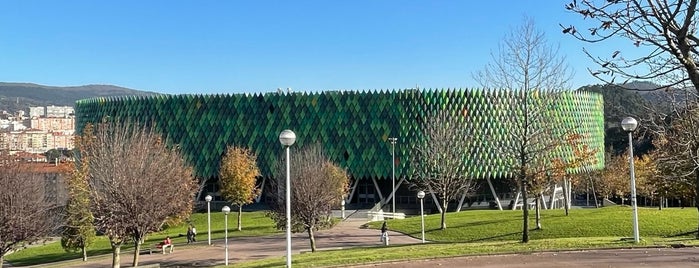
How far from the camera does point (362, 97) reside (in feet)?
233

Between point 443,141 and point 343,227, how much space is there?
1133 centimetres

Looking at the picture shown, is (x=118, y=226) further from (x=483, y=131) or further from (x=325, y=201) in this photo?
(x=483, y=131)

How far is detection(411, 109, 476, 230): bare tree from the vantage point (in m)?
47.7

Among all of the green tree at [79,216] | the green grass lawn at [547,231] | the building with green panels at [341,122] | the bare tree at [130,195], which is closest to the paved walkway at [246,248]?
the green tree at [79,216]

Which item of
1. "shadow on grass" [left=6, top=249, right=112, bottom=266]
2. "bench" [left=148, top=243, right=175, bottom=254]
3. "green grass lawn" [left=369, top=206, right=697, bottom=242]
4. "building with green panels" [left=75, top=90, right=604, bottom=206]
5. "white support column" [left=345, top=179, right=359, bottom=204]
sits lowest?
"shadow on grass" [left=6, top=249, right=112, bottom=266]

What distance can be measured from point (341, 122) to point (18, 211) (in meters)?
46.4

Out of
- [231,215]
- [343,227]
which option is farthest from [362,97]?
[343,227]

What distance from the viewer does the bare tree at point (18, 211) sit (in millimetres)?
27000

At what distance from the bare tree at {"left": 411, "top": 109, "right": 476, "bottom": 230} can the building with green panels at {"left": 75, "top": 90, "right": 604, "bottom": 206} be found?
1694 mm

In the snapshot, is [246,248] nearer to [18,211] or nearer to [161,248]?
[161,248]

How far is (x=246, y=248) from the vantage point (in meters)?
36.2

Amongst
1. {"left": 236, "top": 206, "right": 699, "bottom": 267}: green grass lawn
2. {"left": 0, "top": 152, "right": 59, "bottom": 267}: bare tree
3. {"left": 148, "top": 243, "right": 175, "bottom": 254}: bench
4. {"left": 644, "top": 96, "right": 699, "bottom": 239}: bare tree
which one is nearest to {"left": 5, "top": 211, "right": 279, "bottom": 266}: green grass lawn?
{"left": 148, "top": 243, "right": 175, "bottom": 254}: bench

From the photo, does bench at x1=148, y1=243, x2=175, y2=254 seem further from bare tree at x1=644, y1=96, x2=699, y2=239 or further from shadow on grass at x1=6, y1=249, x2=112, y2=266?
bare tree at x1=644, y1=96, x2=699, y2=239

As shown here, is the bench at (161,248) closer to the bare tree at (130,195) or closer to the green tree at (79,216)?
the green tree at (79,216)
